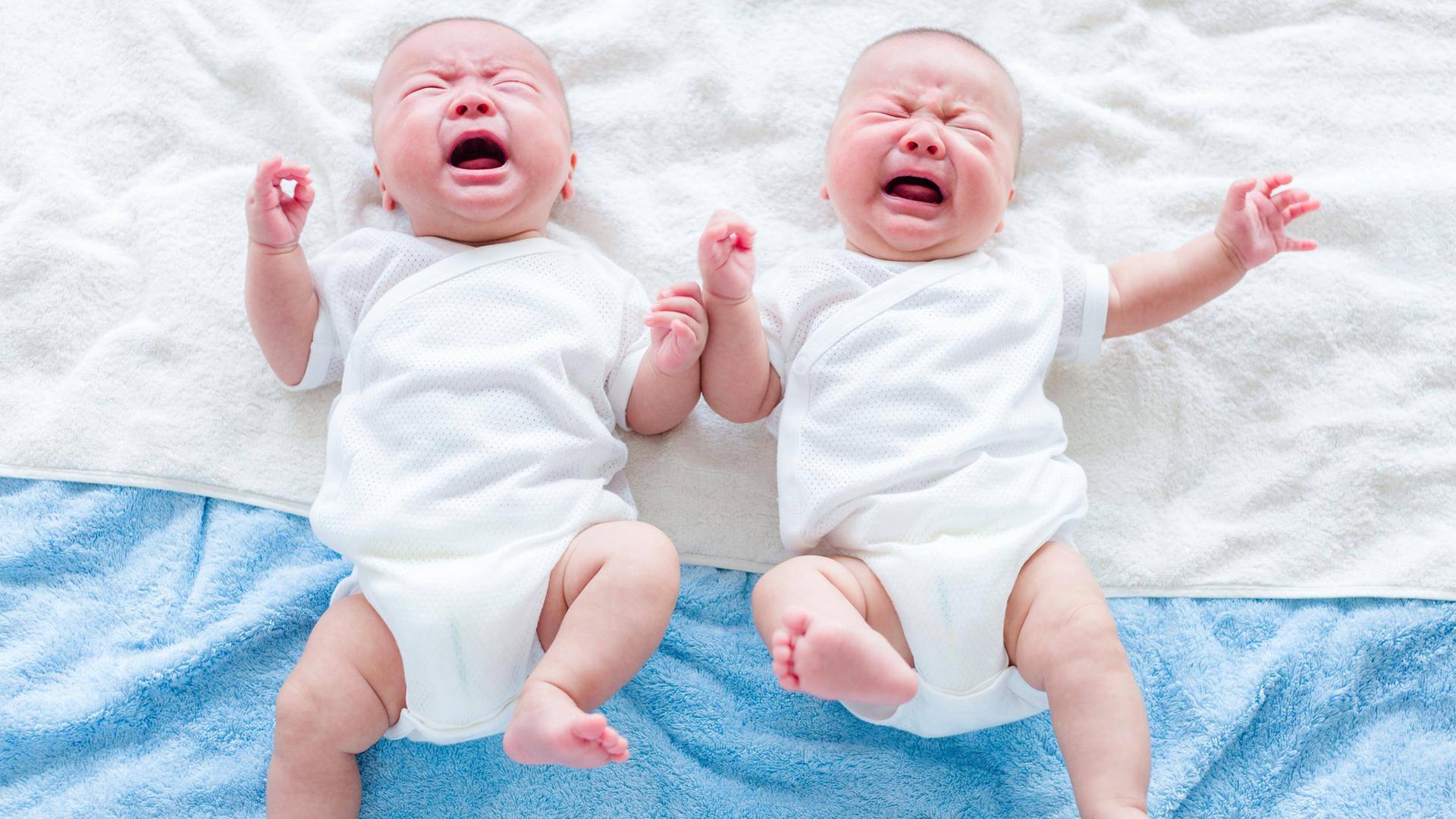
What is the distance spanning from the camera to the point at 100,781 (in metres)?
1.58

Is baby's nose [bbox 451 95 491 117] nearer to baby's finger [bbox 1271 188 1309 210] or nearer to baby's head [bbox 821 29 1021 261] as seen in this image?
baby's head [bbox 821 29 1021 261]

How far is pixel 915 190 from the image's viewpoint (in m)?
1.70

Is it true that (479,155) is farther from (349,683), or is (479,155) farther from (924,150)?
(349,683)

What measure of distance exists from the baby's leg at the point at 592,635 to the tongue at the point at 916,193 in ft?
2.02

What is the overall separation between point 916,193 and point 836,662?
736 millimetres

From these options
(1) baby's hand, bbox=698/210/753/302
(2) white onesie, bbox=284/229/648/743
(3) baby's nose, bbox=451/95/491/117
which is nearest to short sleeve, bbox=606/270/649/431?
(2) white onesie, bbox=284/229/648/743

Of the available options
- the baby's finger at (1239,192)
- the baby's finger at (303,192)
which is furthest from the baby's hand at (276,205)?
the baby's finger at (1239,192)

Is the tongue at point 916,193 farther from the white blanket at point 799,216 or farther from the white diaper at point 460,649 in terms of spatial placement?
the white diaper at point 460,649

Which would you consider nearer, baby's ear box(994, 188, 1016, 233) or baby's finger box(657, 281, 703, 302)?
baby's finger box(657, 281, 703, 302)

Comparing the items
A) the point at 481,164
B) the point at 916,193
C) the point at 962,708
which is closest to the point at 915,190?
the point at 916,193

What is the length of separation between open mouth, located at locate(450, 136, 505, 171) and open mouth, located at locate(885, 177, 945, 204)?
0.57m

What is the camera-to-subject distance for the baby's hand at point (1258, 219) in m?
1.65

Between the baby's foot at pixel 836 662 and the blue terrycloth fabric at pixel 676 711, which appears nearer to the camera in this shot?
the baby's foot at pixel 836 662

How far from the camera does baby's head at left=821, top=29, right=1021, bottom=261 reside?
1649mm
